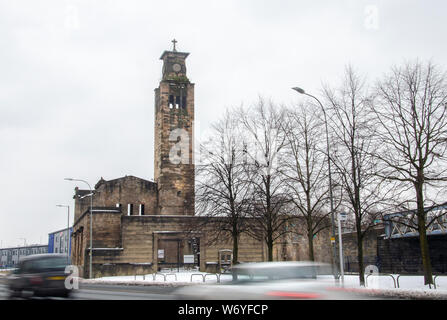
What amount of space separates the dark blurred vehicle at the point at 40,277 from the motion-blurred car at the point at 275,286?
8.12m

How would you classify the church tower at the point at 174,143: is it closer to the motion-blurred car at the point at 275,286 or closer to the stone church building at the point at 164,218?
the stone church building at the point at 164,218

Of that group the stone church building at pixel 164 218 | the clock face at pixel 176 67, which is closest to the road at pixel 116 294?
the stone church building at pixel 164 218

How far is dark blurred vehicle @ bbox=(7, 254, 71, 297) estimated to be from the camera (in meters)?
16.7

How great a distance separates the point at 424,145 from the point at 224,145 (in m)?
15.2

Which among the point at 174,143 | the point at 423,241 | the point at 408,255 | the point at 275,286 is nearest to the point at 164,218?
the point at 174,143

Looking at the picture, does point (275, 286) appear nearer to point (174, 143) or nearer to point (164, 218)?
point (164, 218)

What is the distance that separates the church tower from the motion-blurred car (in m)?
46.7

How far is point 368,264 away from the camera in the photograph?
4788cm

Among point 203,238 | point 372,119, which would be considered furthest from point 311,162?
point 203,238

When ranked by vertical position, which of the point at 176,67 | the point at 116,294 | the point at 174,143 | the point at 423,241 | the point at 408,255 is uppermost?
the point at 176,67

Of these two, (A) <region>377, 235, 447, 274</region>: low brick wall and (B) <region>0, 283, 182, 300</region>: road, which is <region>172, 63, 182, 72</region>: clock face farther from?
(B) <region>0, 283, 182, 300</region>: road

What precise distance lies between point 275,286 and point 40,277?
10.9 m

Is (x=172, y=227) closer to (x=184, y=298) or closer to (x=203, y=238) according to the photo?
(x=203, y=238)

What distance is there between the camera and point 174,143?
57.4 meters
